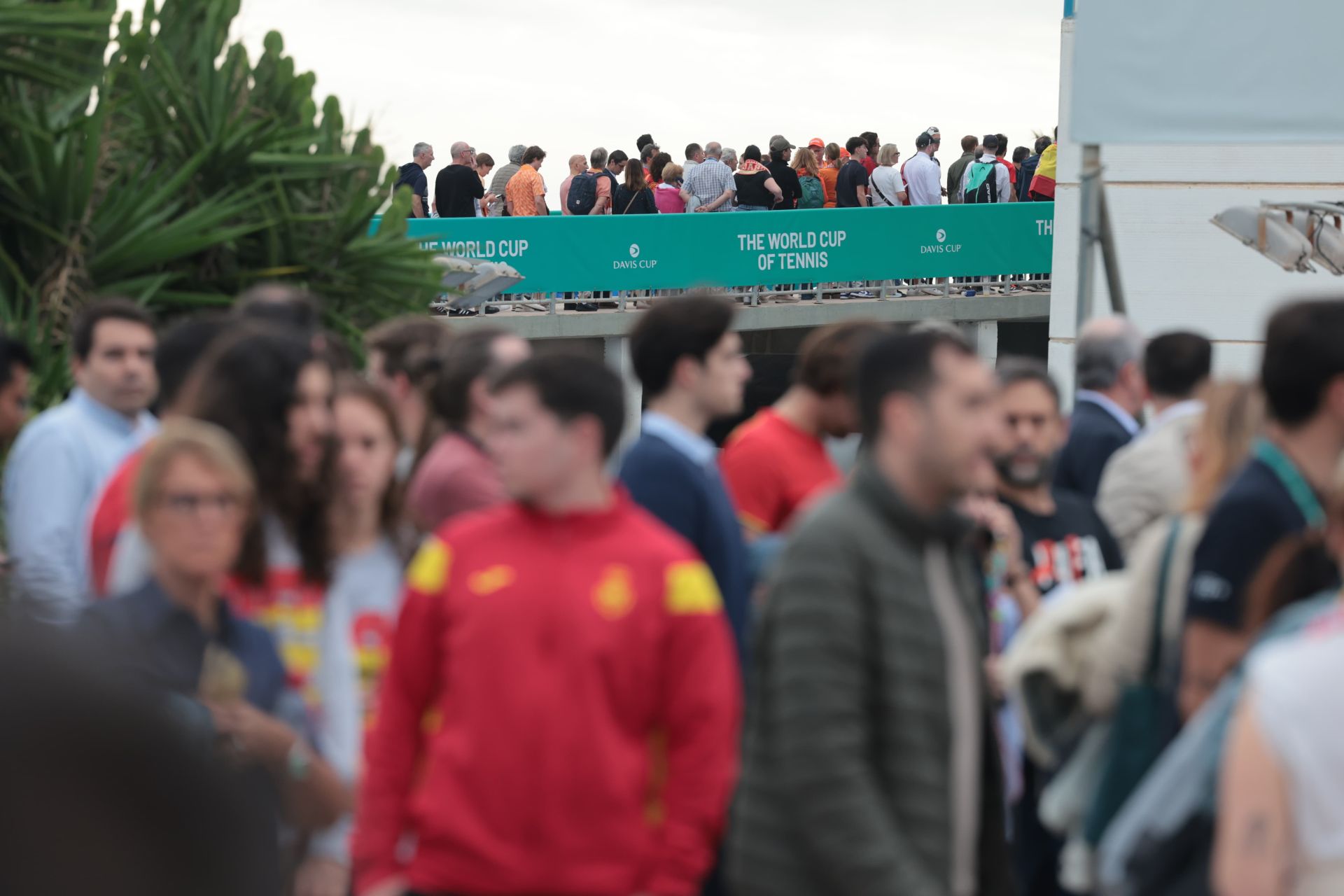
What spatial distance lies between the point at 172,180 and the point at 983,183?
1691 cm

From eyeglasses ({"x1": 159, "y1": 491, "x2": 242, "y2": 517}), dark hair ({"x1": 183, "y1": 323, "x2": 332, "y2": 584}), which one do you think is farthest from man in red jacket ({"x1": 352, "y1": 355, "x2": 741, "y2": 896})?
dark hair ({"x1": 183, "y1": 323, "x2": 332, "y2": 584})

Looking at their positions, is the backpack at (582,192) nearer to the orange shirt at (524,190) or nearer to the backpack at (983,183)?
the orange shirt at (524,190)

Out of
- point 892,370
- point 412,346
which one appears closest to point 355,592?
point 892,370

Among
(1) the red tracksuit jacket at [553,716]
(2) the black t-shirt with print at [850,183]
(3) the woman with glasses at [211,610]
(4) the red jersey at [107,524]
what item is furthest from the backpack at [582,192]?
(1) the red tracksuit jacket at [553,716]

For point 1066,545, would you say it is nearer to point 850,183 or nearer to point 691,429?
point 691,429

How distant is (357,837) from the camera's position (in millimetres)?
2881

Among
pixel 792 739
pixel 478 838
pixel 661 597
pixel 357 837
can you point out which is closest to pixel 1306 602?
pixel 792 739

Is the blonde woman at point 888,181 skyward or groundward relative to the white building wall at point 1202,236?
skyward

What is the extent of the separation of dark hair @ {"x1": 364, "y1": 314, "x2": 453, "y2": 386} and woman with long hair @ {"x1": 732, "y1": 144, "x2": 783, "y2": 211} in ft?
50.1

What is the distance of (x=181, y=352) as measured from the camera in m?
3.91

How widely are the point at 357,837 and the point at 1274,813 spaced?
150 cm

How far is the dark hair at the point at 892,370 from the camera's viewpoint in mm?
2861

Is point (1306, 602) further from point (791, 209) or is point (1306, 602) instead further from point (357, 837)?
point (791, 209)

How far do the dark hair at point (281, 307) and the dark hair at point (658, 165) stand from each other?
15.6 meters
